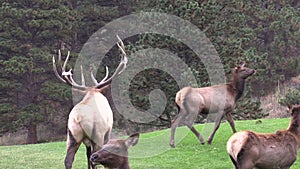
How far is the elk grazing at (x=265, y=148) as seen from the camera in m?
6.80

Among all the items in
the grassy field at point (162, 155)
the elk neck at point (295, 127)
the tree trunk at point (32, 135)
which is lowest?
the tree trunk at point (32, 135)

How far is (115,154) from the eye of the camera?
19.2ft

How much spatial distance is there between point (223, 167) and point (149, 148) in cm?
299

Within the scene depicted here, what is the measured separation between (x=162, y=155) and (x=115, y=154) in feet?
16.2

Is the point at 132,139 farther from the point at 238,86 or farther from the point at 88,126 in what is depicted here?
the point at 238,86

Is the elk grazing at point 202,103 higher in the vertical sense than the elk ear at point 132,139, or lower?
lower

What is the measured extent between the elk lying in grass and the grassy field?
3603 mm

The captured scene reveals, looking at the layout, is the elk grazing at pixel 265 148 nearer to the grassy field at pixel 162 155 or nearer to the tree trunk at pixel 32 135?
the grassy field at pixel 162 155

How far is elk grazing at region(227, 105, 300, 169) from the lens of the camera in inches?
268

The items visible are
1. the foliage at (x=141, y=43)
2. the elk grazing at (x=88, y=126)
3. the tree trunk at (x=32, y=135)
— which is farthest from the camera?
the tree trunk at (x=32, y=135)

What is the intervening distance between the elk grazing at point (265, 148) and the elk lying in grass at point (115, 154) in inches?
65.5

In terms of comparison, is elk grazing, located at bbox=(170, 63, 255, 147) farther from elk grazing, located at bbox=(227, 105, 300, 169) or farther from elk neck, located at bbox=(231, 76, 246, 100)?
elk grazing, located at bbox=(227, 105, 300, 169)

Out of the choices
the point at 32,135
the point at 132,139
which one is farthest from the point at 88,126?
the point at 32,135

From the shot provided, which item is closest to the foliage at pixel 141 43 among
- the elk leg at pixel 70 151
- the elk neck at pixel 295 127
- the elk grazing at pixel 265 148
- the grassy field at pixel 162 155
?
the grassy field at pixel 162 155
